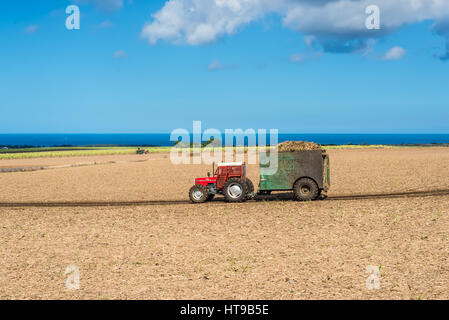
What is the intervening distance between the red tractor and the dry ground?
2.19 ft

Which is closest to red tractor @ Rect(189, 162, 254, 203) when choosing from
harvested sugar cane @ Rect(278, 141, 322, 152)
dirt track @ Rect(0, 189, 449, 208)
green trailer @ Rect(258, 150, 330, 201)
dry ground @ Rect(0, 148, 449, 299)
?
dry ground @ Rect(0, 148, 449, 299)

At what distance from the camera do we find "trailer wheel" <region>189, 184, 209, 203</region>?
2223 cm

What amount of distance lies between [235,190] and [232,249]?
27.1 feet

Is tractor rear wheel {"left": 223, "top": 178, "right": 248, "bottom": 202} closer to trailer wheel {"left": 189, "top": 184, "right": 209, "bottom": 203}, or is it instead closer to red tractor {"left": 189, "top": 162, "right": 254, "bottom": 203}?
red tractor {"left": 189, "top": 162, "right": 254, "bottom": 203}

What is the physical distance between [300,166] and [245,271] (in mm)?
10541

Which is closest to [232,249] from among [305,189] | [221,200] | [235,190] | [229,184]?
[229,184]

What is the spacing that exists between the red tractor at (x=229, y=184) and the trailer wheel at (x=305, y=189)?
243 cm

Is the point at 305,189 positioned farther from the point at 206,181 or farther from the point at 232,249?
the point at 232,249

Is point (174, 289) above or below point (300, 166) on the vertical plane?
below
